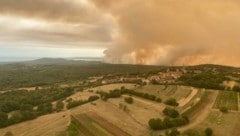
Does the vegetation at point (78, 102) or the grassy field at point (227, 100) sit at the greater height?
the grassy field at point (227, 100)

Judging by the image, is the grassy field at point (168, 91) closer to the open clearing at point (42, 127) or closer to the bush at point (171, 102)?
the bush at point (171, 102)

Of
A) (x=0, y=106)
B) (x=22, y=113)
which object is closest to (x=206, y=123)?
(x=22, y=113)

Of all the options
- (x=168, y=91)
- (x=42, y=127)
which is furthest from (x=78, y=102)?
(x=168, y=91)

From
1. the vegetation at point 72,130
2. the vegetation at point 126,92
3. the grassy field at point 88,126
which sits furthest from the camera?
the vegetation at point 126,92

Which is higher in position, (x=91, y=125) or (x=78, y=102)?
(x=78, y=102)

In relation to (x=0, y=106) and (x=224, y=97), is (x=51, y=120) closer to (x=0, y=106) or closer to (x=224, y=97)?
(x=0, y=106)

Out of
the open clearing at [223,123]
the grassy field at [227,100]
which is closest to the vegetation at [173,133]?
the open clearing at [223,123]

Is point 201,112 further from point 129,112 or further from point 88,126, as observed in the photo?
point 88,126
